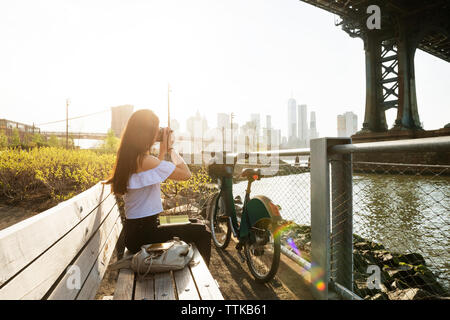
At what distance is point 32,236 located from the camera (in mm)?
1072

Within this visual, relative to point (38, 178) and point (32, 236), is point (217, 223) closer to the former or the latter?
point (32, 236)

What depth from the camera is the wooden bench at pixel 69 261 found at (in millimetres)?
963

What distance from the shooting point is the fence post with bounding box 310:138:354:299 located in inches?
98.3

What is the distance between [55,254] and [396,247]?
7.77 metres

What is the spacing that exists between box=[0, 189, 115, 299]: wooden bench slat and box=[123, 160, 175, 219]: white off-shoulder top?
742mm

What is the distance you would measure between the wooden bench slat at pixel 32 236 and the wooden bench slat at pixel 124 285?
1.68 feet

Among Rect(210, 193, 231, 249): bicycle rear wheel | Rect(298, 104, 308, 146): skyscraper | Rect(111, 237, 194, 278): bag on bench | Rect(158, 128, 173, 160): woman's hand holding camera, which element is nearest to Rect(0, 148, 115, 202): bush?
Rect(210, 193, 231, 249): bicycle rear wheel

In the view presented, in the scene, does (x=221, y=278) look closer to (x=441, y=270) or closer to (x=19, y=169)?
(x=441, y=270)

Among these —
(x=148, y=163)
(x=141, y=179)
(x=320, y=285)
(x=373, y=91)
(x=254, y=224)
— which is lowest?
(x=320, y=285)

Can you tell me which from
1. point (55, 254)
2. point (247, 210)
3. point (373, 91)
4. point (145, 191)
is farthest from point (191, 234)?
point (373, 91)

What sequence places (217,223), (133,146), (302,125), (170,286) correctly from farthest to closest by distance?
1. (302,125)
2. (217,223)
3. (133,146)
4. (170,286)

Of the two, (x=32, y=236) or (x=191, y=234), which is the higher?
(x=32, y=236)

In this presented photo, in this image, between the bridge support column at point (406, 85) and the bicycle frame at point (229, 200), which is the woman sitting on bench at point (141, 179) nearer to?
the bicycle frame at point (229, 200)
